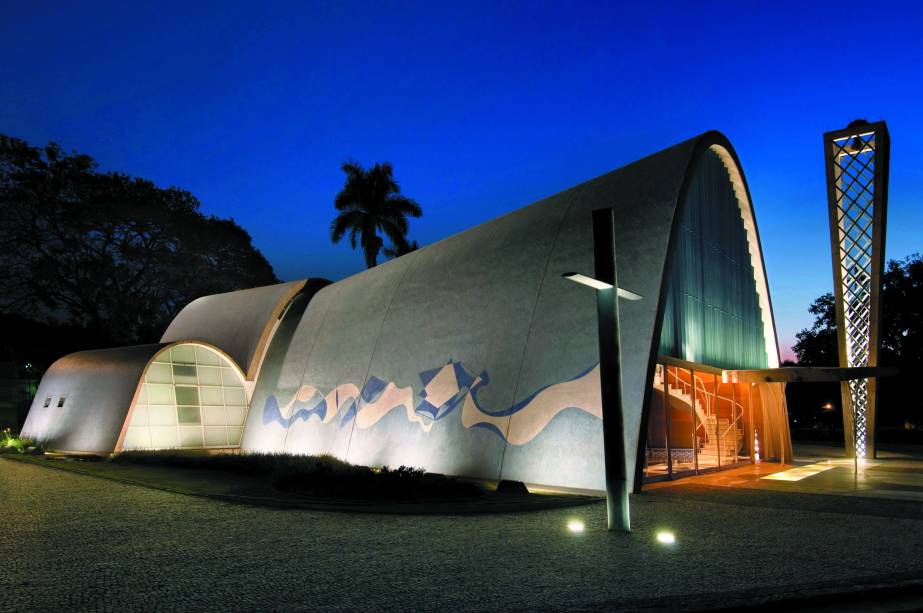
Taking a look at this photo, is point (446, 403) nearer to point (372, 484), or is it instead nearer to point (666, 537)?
point (372, 484)

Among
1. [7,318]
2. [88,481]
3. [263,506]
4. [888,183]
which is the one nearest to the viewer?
[263,506]

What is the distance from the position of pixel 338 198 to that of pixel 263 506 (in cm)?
3209

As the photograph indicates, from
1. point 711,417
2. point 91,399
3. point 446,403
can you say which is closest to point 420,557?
point 446,403

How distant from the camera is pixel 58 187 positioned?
1642 inches

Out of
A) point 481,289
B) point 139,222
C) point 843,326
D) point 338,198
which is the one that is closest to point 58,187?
point 139,222

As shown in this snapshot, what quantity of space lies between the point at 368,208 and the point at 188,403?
19835mm

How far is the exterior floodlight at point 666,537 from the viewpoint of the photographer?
891 cm

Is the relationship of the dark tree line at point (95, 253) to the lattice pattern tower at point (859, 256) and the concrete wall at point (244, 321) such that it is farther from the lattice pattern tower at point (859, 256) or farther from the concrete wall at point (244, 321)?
the lattice pattern tower at point (859, 256)

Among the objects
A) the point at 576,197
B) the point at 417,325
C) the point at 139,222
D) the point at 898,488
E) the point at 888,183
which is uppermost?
the point at 139,222

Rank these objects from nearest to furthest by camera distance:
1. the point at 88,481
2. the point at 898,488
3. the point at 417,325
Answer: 1. the point at 898,488
2. the point at 88,481
3. the point at 417,325

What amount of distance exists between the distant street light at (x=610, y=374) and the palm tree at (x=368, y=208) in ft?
110

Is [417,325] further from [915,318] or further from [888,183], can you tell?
[915,318]

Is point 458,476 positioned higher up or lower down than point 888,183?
lower down

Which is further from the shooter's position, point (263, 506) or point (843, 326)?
point (843, 326)
